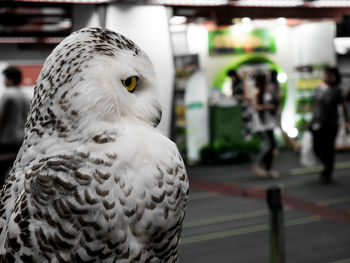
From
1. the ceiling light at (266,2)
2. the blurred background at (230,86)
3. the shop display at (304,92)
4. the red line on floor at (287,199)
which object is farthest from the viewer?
the shop display at (304,92)

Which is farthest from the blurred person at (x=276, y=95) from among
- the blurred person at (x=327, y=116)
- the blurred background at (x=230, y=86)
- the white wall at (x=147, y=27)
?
the white wall at (x=147, y=27)

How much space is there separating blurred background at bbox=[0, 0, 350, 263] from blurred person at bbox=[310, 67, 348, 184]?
1.66 feet

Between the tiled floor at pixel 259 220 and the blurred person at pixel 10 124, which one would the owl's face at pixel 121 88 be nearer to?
the tiled floor at pixel 259 220

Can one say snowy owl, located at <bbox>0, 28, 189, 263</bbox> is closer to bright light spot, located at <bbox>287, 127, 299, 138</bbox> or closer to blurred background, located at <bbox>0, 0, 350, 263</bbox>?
blurred background, located at <bbox>0, 0, 350, 263</bbox>

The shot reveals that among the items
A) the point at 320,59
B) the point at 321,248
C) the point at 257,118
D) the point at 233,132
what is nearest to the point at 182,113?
the point at 233,132

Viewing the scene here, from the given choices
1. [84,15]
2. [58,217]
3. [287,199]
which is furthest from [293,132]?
[58,217]

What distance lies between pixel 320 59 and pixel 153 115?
37.5ft

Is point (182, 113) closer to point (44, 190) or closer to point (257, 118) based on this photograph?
point (257, 118)

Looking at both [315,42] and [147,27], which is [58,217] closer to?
[147,27]

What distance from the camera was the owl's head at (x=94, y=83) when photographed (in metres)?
0.74

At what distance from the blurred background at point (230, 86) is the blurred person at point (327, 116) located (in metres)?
0.51

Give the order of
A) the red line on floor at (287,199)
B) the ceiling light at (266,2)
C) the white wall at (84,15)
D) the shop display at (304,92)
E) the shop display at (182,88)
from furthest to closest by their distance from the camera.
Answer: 1. the shop display at (304,92)
2. the shop display at (182,88)
3. the ceiling light at (266,2)
4. the white wall at (84,15)
5. the red line on floor at (287,199)

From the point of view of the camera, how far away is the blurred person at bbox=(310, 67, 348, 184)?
20.1 ft

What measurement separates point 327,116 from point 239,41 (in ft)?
17.3
